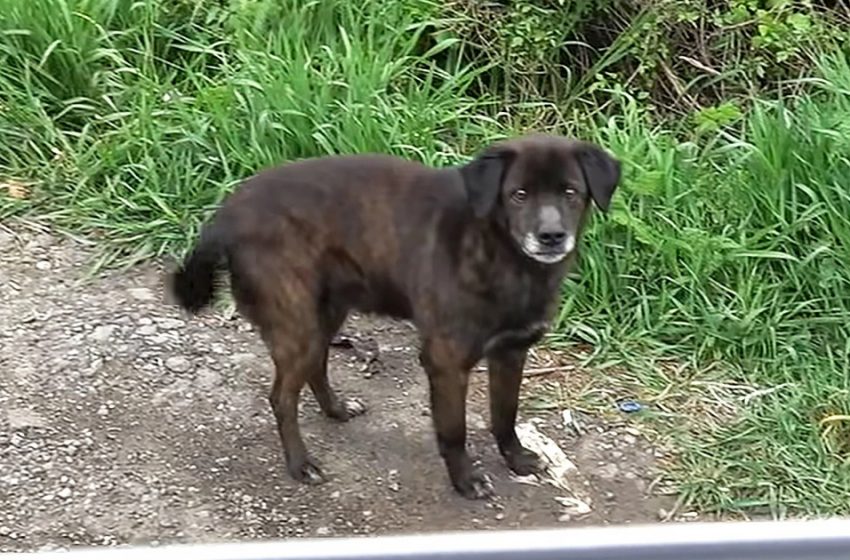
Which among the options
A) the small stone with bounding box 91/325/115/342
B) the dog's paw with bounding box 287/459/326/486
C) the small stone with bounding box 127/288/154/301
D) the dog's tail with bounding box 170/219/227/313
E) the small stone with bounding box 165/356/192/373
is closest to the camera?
the dog's tail with bounding box 170/219/227/313

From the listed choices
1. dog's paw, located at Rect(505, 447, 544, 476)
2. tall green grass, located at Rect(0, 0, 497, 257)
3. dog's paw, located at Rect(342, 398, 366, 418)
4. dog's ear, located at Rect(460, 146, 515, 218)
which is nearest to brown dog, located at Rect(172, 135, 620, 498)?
dog's ear, located at Rect(460, 146, 515, 218)

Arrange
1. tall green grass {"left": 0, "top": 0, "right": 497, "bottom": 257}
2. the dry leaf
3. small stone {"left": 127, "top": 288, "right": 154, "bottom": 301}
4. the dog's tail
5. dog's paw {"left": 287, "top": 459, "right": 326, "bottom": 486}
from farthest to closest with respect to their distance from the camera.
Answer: the dry leaf, tall green grass {"left": 0, "top": 0, "right": 497, "bottom": 257}, small stone {"left": 127, "top": 288, "right": 154, "bottom": 301}, dog's paw {"left": 287, "top": 459, "right": 326, "bottom": 486}, the dog's tail

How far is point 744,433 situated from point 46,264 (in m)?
2.43

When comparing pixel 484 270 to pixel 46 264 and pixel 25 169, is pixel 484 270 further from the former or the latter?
pixel 25 169

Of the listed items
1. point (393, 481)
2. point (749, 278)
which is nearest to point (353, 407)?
point (393, 481)

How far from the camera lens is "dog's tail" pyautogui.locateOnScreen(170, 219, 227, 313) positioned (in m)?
4.41

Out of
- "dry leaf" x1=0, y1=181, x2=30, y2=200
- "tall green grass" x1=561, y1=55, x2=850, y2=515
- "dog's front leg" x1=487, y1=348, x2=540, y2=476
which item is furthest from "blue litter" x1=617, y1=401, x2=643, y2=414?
"dry leaf" x1=0, y1=181, x2=30, y2=200

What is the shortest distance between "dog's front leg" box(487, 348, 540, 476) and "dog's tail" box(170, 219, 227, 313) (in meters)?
0.80

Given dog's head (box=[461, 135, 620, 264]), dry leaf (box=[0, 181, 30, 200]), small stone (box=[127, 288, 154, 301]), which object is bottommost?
small stone (box=[127, 288, 154, 301])

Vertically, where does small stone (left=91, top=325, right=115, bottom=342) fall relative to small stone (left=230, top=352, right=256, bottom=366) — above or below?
below

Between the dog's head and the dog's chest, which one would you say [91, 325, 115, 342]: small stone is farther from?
the dog's head

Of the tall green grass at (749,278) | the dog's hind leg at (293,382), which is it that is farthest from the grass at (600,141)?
the dog's hind leg at (293,382)

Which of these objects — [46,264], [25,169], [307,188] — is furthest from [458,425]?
[25,169]

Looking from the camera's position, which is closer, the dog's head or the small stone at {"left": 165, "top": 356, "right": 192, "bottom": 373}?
the dog's head
